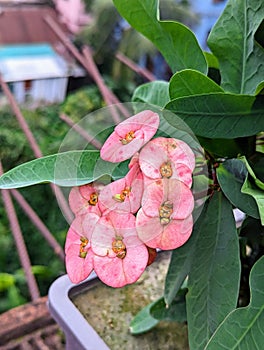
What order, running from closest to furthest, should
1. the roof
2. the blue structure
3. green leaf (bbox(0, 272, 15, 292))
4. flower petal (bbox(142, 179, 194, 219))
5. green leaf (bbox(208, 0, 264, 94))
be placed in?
flower petal (bbox(142, 179, 194, 219))
green leaf (bbox(208, 0, 264, 94))
green leaf (bbox(0, 272, 15, 292))
the blue structure
the roof

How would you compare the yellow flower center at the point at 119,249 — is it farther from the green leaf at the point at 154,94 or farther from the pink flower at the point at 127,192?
the green leaf at the point at 154,94

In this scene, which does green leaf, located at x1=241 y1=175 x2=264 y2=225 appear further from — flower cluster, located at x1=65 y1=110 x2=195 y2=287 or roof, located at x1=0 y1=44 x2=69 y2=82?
roof, located at x1=0 y1=44 x2=69 y2=82

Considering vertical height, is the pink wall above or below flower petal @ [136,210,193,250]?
below

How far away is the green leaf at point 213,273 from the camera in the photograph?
42cm

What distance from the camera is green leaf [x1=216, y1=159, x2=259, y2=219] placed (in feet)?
1.32

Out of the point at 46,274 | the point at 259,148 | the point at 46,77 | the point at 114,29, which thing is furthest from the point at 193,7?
the point at 259,148

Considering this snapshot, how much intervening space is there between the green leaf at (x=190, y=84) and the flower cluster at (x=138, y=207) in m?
0.05

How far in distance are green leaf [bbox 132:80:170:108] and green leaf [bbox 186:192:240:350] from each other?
0.14 metres

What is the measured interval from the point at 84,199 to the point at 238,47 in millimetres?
183

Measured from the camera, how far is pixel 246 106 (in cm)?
41

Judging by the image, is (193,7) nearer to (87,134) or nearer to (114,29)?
(114,29)

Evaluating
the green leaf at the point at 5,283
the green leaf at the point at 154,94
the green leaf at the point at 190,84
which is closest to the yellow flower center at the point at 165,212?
the green leaf at the point at 190,84

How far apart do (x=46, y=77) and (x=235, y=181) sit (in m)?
2.56

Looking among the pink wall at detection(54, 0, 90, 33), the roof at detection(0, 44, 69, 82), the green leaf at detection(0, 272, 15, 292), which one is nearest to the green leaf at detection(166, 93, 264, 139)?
the green leaf at detection(0, 272, 15, 292)
